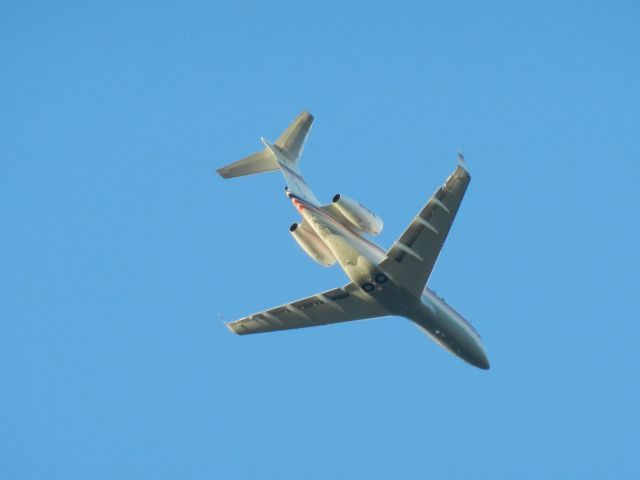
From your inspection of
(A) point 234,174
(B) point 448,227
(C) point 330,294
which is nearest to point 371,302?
(C) point 330,294

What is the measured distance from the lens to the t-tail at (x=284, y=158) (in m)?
47.1

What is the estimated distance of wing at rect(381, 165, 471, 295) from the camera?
132 feet

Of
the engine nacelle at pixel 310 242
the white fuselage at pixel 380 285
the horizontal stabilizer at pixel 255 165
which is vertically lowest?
the white fuselage at pixel 380 285

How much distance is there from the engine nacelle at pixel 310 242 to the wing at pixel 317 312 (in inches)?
87.7

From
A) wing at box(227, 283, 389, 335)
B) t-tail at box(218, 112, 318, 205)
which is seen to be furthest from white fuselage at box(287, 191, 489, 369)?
t-tail at box(218, 112, 318, 205)

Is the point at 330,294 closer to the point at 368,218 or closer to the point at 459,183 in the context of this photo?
the point at 368,218

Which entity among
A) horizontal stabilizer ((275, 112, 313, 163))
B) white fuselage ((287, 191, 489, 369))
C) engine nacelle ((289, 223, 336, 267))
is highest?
horizontal stabilizer ((275, 112, 313, 163))

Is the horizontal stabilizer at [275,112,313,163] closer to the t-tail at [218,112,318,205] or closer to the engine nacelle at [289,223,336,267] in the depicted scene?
the t-tail at [218,112,318,205]

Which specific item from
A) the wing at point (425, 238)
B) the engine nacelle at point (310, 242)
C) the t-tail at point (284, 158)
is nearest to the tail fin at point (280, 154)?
the t-tail at point (284, 158)

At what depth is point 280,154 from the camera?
156ft

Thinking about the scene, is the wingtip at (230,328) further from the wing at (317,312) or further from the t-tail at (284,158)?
the t-tail at (284,158)

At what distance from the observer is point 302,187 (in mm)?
46531

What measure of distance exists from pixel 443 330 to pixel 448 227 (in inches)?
300

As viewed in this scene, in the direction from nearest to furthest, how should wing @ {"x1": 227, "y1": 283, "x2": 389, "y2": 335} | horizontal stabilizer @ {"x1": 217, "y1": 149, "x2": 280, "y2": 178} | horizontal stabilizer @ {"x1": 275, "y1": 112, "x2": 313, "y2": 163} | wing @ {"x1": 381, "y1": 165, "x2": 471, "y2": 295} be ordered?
wing @ {"x1": 381, "y1": 165, "x2": 471, "y2": 295}
wing @ {"x1": 227, "y1": 283, "x2": 389, "y2": 335}
horizontal stabilizer @ {"x1": 217, "y1": 149, "x2": 280, "y2": 178}
horizontal stabilizer @ {"x1": 275, "y1": 112, "x2": 313, "y2": 163}
